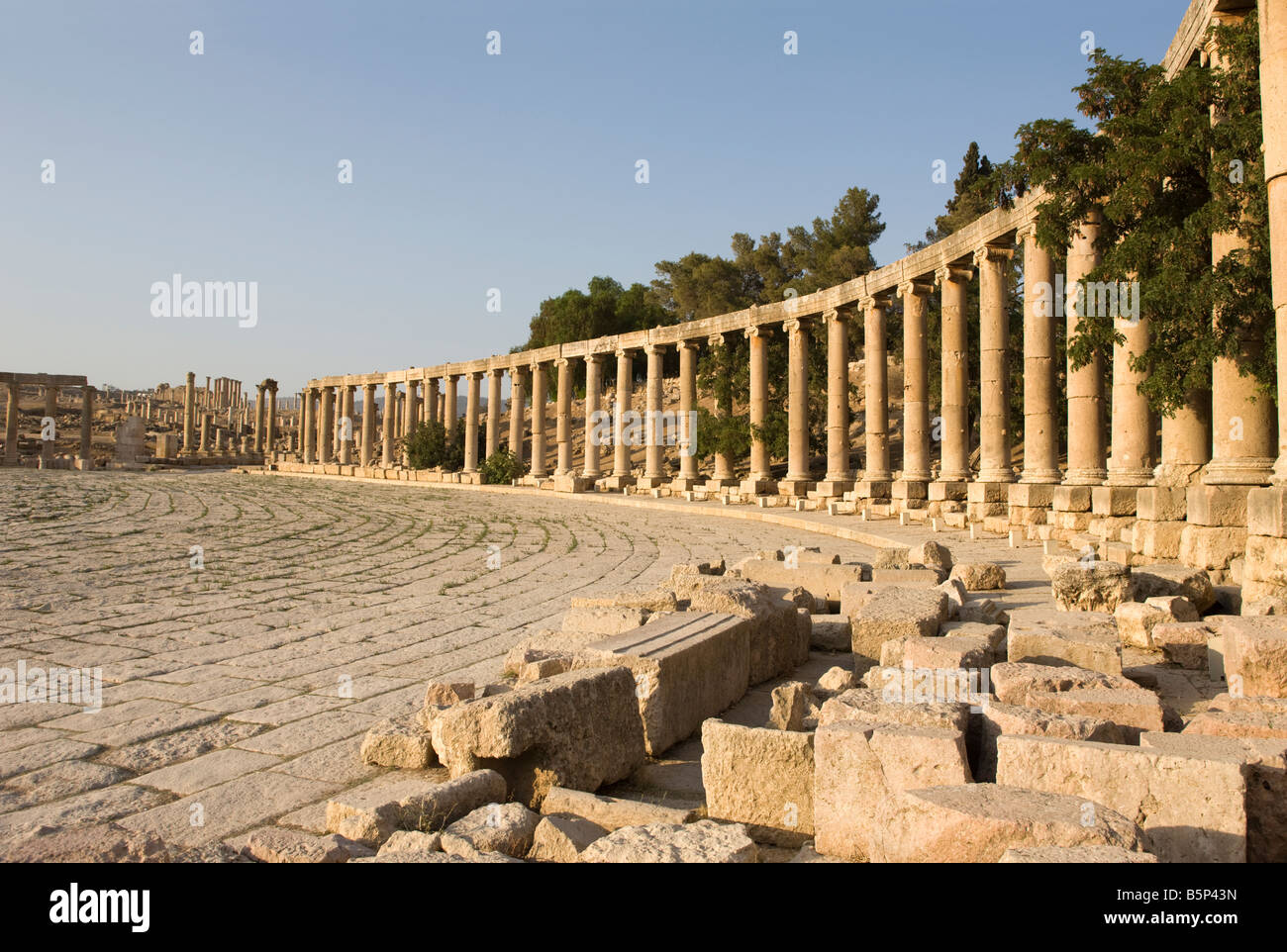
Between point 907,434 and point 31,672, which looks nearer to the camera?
point 31,672

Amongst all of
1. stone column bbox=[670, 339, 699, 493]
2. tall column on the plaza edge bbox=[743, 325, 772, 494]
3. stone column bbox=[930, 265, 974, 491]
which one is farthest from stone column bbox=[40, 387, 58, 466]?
stone column bbox=[930, 265, 974, 491]

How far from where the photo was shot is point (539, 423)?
36906mm

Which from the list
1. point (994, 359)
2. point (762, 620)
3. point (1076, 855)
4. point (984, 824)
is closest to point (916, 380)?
point (994, 359)

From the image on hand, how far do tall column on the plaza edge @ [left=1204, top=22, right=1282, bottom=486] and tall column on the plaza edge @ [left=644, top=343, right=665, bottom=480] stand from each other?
20.9 metres

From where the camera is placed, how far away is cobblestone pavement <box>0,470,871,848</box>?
14.1ft

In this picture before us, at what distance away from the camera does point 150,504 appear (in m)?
21.6

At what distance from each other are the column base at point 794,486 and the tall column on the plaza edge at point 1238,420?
49.2 feet

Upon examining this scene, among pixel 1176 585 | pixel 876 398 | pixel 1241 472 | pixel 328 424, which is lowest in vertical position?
pixel 1176 585

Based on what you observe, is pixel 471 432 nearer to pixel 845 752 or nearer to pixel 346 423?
pixel 346 423

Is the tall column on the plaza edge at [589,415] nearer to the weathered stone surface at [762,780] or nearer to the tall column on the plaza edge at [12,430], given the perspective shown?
the weathered stone surface at [762,780]

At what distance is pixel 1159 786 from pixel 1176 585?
5.52 metres
